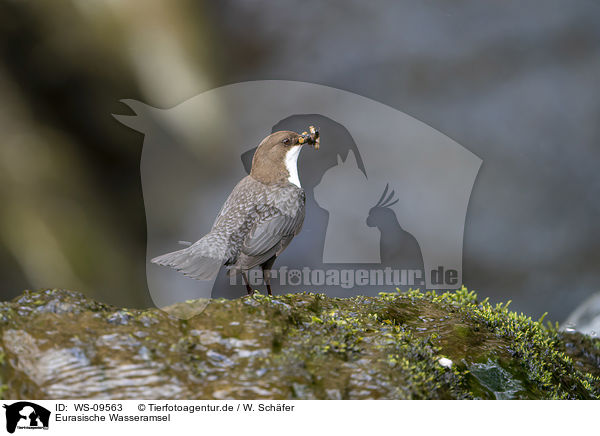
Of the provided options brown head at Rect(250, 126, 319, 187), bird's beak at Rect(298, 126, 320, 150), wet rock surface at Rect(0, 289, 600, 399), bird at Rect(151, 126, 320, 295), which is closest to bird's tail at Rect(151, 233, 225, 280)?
bird at Rect(151, 126, 320, 295)

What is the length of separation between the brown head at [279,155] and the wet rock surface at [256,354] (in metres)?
0.56

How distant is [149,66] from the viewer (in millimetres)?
3096

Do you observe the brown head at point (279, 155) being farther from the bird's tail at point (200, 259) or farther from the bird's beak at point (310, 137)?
the bird's tail at point (200, 259)

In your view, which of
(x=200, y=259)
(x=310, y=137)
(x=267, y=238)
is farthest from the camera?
(x=310, y=137)

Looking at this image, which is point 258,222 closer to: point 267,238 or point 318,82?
point 267,238

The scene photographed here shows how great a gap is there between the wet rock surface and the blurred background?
1.51 m

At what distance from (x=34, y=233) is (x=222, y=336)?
6.59ft

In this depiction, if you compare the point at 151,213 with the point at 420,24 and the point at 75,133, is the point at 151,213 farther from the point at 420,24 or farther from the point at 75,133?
the point at 420,24

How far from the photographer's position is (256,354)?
1383 mm

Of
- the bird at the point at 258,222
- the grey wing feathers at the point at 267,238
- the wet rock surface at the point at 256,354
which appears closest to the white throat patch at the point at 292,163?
the bird at the point at 258,222
